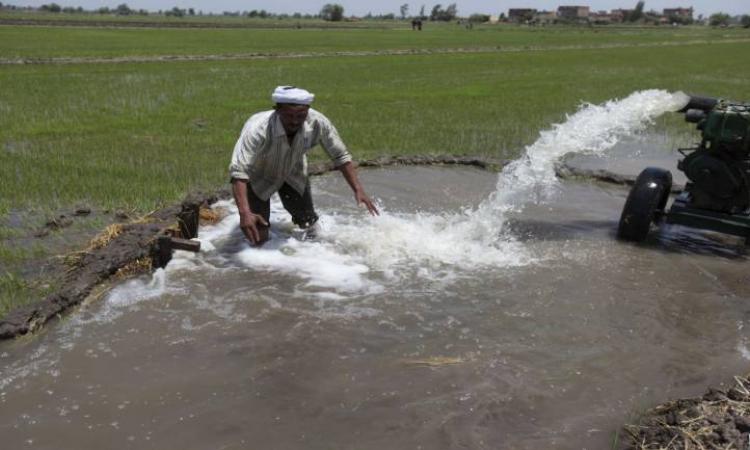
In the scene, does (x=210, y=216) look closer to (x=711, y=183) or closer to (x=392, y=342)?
(x=392, y=342)

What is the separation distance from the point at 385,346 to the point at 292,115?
1905mm

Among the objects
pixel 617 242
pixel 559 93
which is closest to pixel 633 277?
pixel 617 242

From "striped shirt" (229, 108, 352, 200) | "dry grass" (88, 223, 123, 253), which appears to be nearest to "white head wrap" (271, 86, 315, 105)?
"striped shirt" (229, 108, 352, 200)

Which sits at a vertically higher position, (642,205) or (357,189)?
(357,189)

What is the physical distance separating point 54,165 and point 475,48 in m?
32.2

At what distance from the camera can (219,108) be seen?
1303 cm

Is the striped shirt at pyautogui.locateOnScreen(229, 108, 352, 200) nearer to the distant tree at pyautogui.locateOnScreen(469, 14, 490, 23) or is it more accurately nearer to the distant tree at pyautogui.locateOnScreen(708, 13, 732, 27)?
the distant tree at pyautogui.locateOnScreen(469, 14, 490, 23)

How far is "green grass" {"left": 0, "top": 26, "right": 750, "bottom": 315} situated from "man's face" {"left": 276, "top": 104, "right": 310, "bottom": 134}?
2.05 m

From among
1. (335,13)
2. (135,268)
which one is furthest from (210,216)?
(335,13)

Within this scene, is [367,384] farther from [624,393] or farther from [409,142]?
[409,142]

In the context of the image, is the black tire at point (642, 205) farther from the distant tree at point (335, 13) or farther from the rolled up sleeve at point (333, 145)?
the distant tree at point (335, 13)

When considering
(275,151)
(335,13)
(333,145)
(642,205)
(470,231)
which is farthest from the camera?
(335,13)

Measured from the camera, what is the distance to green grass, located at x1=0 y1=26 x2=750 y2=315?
7.33m

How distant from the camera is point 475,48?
3725cm
